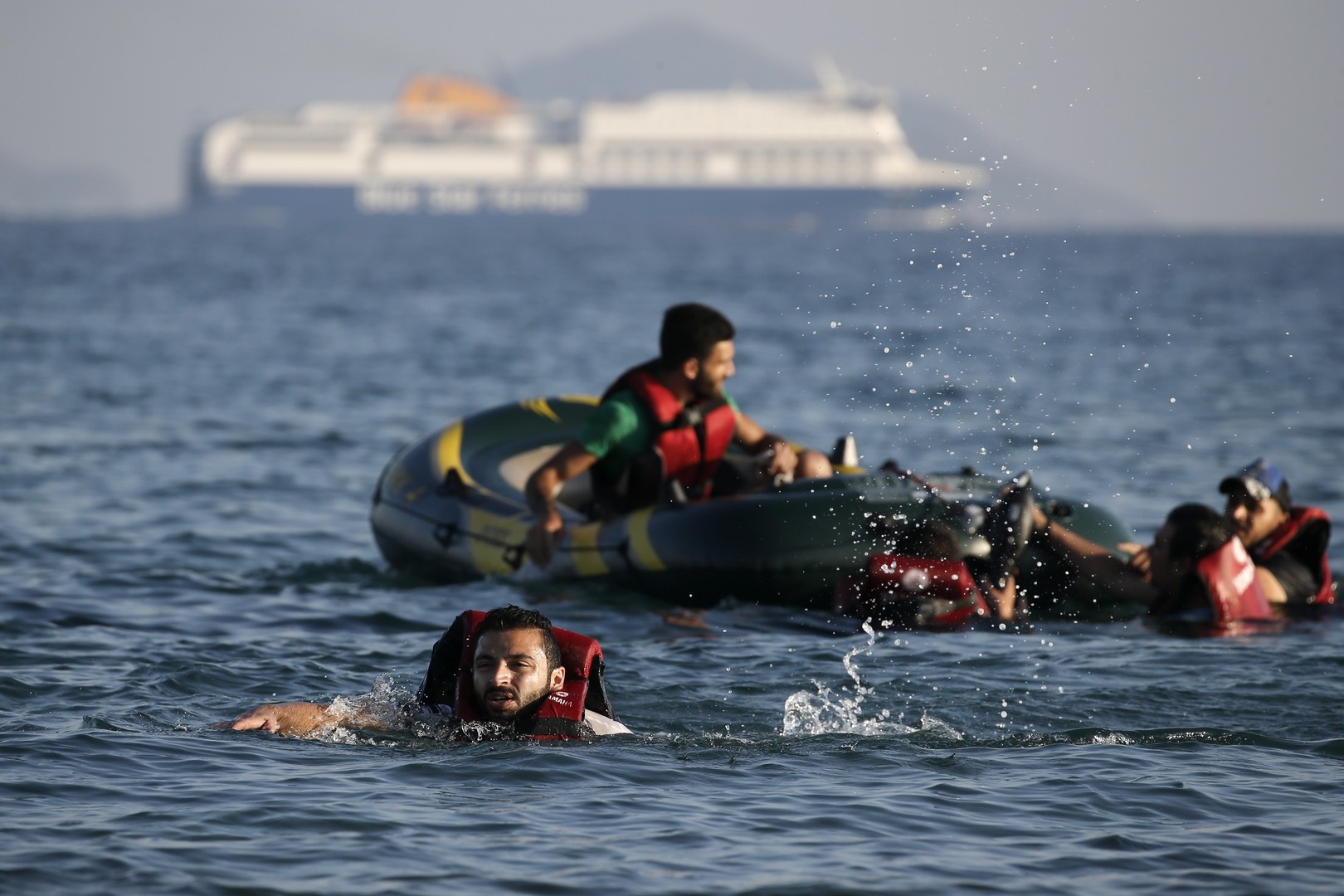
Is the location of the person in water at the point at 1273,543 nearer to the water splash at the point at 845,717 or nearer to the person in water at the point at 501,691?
the water splash at the point at 845,717

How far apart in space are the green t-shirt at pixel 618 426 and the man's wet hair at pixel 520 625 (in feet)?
9.61

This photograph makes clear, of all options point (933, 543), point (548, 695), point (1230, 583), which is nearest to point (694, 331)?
point (933, 543)

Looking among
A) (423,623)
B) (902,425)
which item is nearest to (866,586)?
(423,623)

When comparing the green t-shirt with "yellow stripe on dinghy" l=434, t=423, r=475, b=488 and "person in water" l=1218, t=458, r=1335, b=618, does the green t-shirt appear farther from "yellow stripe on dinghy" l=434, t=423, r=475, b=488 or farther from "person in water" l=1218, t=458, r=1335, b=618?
"person in water" l=1218, t=458, r=1335, b=618

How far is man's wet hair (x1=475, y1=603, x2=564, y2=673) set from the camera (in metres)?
5.04

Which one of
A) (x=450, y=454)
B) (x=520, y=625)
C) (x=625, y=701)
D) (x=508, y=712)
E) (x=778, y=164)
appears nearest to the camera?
(x=520, y=625)

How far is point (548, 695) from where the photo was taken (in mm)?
5301

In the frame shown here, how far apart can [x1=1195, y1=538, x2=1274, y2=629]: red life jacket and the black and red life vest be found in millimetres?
3235

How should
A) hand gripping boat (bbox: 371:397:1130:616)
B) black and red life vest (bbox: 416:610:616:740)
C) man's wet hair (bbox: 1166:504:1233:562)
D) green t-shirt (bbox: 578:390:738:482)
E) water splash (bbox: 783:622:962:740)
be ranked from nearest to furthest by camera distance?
black and red life vest (bbox: 416:610:616:740) < water splash (bbox: 783:622:962:740) < man's wet hair (bbox: 1166:504:1233:562) < hand gripping boat (bbox: 371:397:1130:616) < green t-shirt (bbox: 578:390:738:482)

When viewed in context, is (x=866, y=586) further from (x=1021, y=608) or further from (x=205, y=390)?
(x=205, y=390)

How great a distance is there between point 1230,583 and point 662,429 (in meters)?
2.74

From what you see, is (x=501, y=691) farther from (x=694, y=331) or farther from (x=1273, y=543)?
(x=1273, y=543)

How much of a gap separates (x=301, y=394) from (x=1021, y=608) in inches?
481

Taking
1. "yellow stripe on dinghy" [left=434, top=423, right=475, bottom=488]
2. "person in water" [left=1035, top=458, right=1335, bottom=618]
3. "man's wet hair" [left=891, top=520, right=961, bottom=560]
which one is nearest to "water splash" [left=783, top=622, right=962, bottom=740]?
"man's wet hair" [left=891, top=520, right=961, bottom=560]
